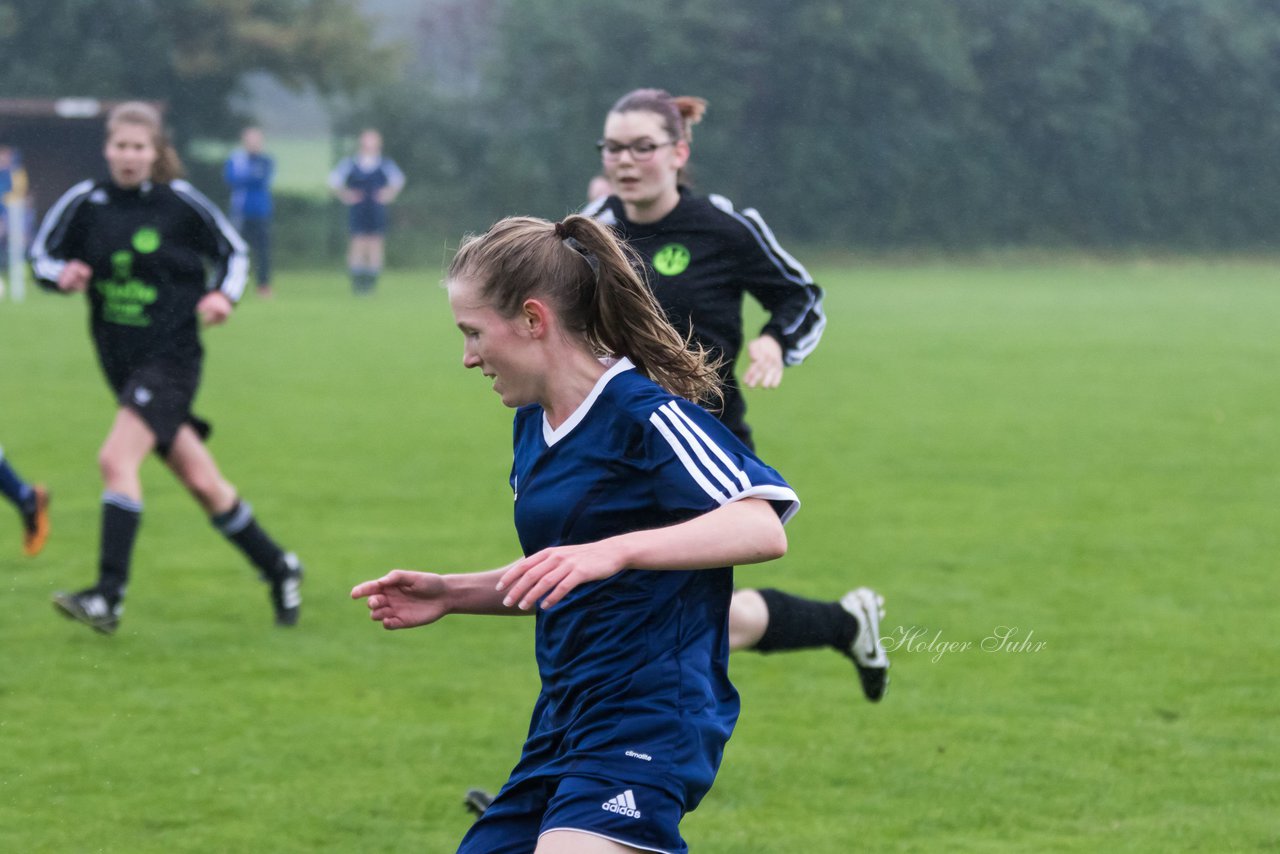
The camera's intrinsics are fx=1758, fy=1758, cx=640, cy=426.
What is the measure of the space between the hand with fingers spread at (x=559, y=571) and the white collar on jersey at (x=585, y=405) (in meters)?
0.38

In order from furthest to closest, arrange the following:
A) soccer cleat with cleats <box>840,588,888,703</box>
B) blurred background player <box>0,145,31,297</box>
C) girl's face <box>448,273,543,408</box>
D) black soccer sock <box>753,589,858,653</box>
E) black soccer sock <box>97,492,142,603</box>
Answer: blurred background player <box>0,145,31,297</box> < black soccer sock <box>97,492,142,603</box> < soccer cleat with cleats <box>840,588,888,703</box> < black soccer sock <box>753,589,858,653</box> < girl's face <box>448,273,543,408</box>

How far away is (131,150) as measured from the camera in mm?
6602

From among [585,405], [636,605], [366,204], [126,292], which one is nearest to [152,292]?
[126,292]

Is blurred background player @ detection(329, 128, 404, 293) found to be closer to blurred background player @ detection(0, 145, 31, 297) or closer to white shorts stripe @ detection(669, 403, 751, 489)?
blurred background player @ detection(0, 145, 31, 297)

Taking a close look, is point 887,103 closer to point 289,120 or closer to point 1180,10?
point 1180,10

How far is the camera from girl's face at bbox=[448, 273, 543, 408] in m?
2.94

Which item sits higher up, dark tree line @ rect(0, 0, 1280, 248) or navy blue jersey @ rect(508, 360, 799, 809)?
dark tree line @ rect(0, 0, 1280, 248)

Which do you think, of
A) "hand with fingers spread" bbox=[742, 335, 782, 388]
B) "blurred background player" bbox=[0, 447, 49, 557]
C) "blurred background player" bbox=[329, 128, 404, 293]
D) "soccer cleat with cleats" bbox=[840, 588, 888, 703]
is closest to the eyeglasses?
"hand with fingers spread" bbox=[742, 335, 782, 388]

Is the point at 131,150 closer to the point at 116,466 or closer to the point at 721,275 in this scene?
the point at 116,466

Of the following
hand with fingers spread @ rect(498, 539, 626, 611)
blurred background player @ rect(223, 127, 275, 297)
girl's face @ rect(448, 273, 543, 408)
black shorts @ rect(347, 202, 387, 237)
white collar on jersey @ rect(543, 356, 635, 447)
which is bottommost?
hand with fingers spread @ rect(498, 539, 626, 611)

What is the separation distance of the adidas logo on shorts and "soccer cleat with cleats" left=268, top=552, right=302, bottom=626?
4.08m

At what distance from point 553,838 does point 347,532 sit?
19.2 ft

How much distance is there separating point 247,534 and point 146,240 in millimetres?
1180

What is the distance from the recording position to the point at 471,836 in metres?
2.95
